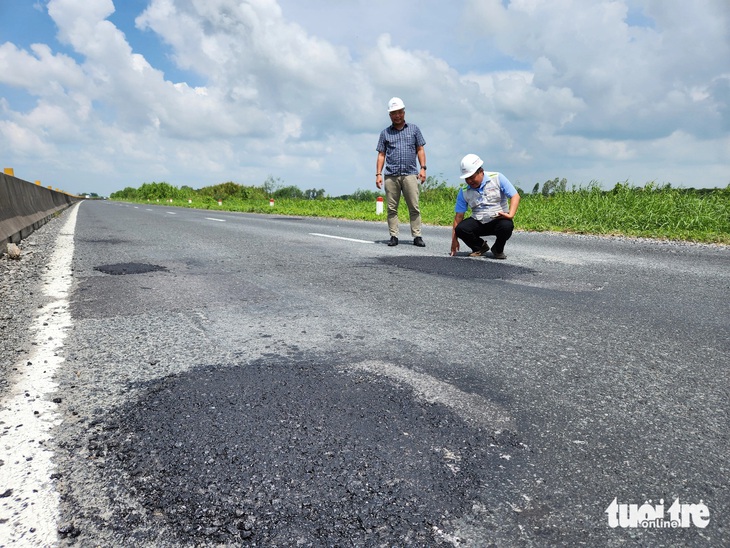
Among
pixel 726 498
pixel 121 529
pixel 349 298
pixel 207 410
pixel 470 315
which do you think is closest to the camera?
pixel 121 529

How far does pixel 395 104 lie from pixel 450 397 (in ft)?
20.9

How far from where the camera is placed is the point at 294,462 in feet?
5.16

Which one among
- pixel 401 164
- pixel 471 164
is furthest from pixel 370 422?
pixel 401 164

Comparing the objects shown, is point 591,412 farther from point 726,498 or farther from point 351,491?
point 351,491

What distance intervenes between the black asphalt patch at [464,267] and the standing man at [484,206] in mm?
413

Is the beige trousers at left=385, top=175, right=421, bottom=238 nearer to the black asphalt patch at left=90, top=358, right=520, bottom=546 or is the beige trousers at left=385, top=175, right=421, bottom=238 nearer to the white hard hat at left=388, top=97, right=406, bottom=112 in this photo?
the white hard hat at left=388, top=97, right=406, bottom=112

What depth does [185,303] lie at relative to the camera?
3.63 meters

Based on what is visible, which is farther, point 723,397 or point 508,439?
point 723,397

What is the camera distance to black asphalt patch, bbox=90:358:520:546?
131 centimetres

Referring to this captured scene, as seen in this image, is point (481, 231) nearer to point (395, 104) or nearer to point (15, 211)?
point (395, 104)

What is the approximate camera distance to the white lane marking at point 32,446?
4.29 feet

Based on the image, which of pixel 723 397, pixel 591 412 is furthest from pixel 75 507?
pixel 723 397

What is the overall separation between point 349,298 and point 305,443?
2.24 meters

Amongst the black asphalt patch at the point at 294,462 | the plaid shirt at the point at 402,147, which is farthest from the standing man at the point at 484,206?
the black asphalt patch at the point at 294,462
